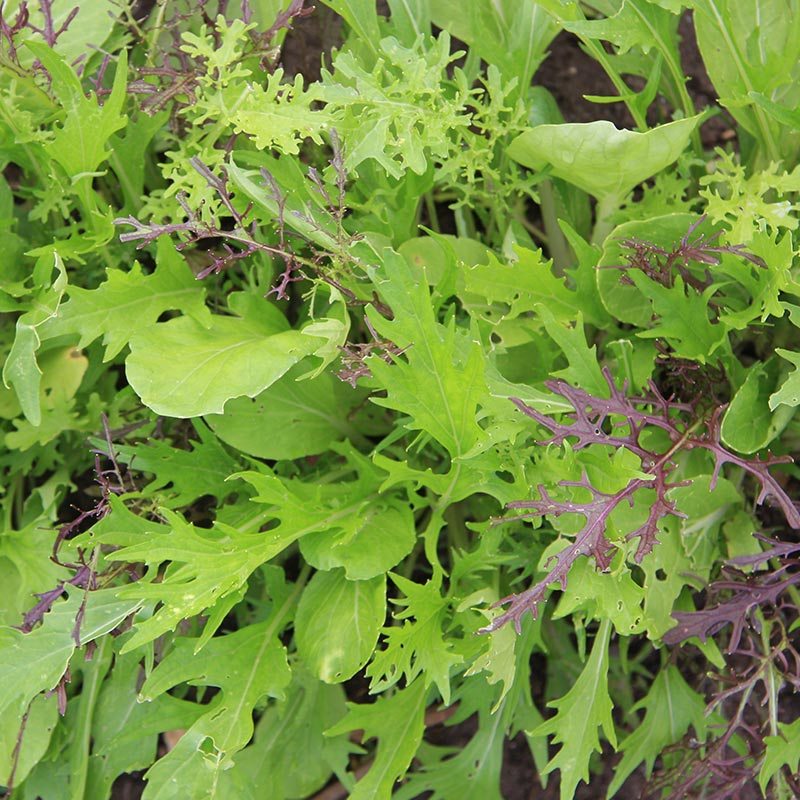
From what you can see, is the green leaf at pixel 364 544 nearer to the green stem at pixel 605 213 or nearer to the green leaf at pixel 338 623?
the green leaf at pixel 338 623

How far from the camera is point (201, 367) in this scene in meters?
0.97

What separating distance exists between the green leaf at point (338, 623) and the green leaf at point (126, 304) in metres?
0.35

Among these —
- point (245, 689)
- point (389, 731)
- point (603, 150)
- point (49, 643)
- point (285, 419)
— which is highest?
point (603, 150)

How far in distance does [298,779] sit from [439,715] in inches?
9.4

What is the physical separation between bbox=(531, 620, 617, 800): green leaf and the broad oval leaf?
19.6 inches

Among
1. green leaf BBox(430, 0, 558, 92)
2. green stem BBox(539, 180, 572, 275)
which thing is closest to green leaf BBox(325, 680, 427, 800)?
green stem BBox(539, 180, 572, 275)

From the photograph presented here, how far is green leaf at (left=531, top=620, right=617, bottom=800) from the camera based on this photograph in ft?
3.38

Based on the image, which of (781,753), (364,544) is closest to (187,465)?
(364,544)

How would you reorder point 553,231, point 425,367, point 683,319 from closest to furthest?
1. point 425,367
2. point 683,319
3. point 553,231

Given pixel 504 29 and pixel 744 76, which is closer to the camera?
pixel 744 76

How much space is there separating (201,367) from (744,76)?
72 cm

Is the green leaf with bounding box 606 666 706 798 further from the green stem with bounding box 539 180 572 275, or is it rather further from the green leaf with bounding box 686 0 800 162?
the green leaf with bounding box 686 0 800 162

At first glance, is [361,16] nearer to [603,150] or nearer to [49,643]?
[603,150]

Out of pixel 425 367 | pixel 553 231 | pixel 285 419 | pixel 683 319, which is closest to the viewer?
pixel 425 367
